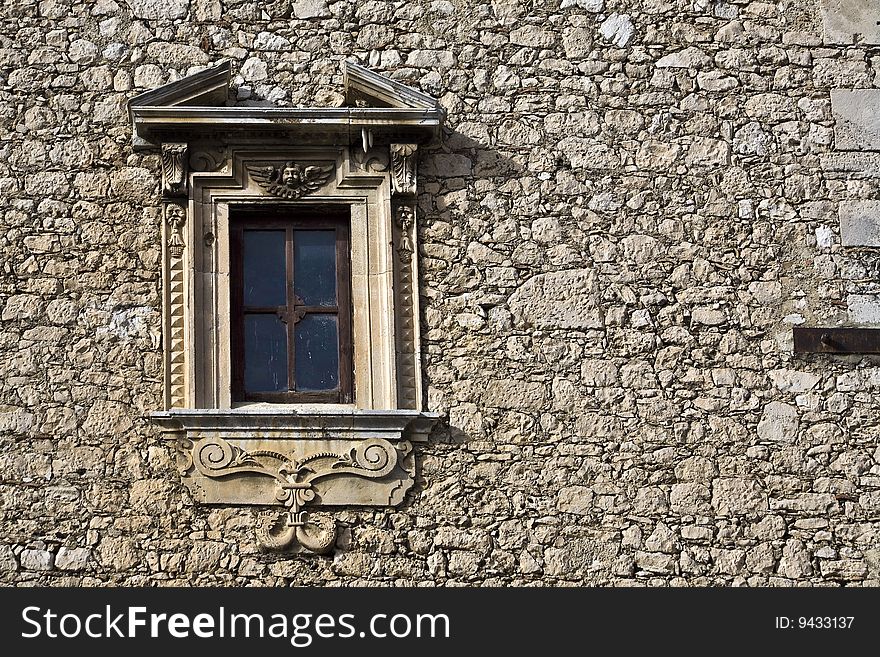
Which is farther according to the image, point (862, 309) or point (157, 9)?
point (157, 9)

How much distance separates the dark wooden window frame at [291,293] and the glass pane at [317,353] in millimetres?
30

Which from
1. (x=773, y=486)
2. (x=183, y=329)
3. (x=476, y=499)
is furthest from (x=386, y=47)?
(x=773, y=486)

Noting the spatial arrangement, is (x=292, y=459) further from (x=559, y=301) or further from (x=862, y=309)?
(x=862, y=309)

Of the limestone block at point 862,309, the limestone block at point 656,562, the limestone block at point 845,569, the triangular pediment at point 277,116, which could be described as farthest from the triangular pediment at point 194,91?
the limestone block at point 845,569

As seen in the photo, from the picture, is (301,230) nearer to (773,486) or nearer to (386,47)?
(386,47)

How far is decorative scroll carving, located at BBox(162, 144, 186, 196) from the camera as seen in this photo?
939 centimetres

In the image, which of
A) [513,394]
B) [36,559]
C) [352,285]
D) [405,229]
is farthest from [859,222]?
[36,559]

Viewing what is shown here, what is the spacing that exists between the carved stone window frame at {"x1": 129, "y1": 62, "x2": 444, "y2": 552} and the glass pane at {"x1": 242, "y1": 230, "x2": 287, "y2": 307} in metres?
0.17

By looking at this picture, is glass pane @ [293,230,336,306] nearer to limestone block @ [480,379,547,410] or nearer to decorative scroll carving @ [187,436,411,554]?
decorative scroll carving @ [187,436,411,554]

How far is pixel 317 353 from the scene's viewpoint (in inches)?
368

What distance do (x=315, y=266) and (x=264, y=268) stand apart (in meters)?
0.30

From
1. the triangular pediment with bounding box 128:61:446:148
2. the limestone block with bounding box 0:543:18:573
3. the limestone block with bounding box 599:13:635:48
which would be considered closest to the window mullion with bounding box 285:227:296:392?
the triangular pediment with bounding box 128:61:446:148

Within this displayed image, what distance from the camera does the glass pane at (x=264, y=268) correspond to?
941 centimetres

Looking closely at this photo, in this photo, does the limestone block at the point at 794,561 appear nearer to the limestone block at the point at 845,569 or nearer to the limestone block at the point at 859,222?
the limestone block at the point at 845,569
